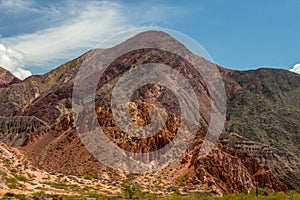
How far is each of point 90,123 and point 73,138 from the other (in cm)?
464

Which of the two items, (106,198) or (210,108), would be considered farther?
(210,108)

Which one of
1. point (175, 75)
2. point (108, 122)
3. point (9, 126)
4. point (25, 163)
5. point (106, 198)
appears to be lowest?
point (106, 198)

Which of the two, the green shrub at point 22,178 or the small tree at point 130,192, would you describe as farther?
the green shrub at point 22,178

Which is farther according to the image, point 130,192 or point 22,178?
point 22,178

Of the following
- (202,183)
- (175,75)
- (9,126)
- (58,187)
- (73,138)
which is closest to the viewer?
(58,187)

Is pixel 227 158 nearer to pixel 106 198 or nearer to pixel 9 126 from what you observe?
pixel 106 198

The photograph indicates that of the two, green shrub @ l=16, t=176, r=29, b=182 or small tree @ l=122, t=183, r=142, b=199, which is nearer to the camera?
small tree @ l=122, t=183, r=142, b=199

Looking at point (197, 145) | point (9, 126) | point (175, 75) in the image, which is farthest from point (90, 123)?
point (175, 75)

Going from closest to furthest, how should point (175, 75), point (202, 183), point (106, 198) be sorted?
point (106, 198) < point (202, 183) < point (175, 75)

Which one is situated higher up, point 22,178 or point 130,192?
point 22,178

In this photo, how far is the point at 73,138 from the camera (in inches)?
2953

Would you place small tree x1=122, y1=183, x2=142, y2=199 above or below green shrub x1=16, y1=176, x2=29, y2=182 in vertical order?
below

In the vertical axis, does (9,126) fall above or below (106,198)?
above

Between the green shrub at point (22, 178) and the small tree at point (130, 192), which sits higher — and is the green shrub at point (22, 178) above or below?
above
